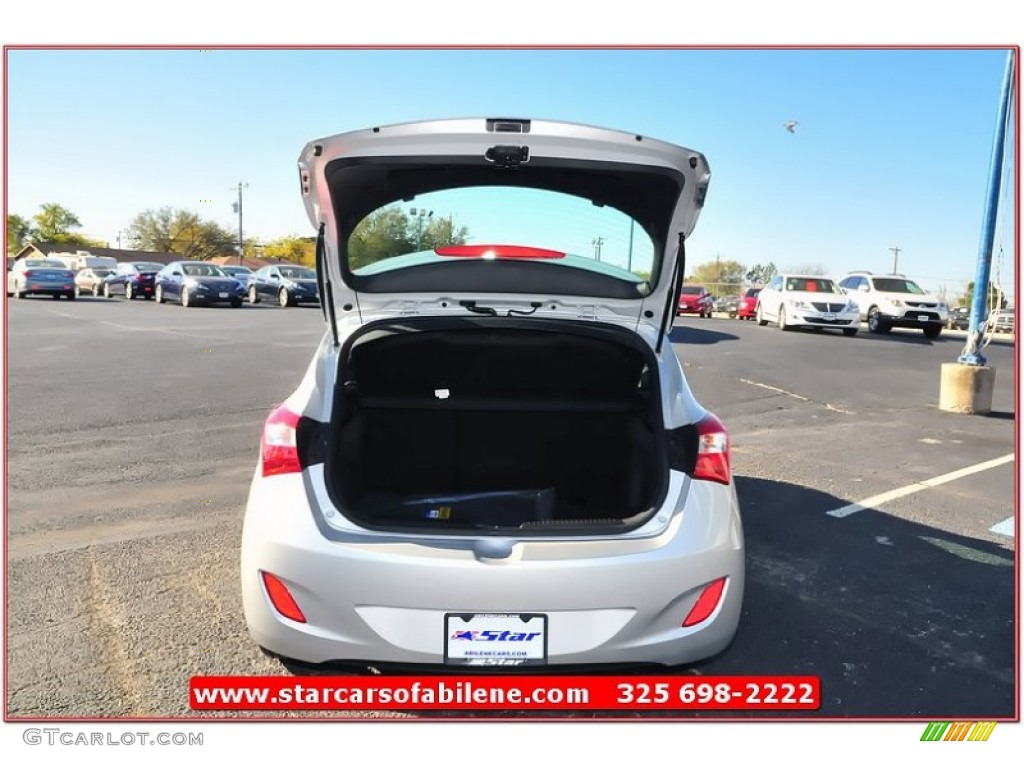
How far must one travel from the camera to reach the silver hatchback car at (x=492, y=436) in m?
2.17

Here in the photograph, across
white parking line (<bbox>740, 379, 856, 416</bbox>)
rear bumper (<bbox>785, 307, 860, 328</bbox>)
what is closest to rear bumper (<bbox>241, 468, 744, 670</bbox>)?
white parking line (<bbox>740, 379, 856, 416</bbox>)

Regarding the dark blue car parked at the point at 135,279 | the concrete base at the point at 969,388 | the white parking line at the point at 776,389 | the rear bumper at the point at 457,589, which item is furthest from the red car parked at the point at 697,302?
the rear bumper at the point at 457,589

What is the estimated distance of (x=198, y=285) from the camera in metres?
21.1

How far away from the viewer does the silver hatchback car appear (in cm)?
217

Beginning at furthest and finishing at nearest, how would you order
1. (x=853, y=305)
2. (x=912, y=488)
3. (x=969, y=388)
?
(x=853, y=305), (x=969, y=388), (x=912, y=488)

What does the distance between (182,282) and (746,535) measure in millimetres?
20979

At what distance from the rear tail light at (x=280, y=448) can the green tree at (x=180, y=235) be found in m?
52.9

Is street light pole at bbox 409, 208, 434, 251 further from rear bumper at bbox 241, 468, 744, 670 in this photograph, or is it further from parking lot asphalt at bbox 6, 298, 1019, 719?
parking lot asphalt at bbox 6, 298, 1019, 719

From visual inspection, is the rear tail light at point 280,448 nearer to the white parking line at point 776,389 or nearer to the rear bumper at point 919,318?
the white parking line at point 776,389

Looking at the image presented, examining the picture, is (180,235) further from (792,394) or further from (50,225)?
(792,394)

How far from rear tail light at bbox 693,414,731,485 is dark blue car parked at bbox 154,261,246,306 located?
21.1 metres

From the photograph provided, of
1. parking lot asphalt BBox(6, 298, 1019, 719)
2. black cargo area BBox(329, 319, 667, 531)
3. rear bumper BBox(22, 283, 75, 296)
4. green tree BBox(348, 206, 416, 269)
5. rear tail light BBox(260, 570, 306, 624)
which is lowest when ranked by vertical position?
parking lot asphalt BBox(6, 298, 1019, 719)

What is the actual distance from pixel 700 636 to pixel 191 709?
5.49 ft

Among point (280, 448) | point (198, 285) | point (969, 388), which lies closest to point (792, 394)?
point (969, 388)
